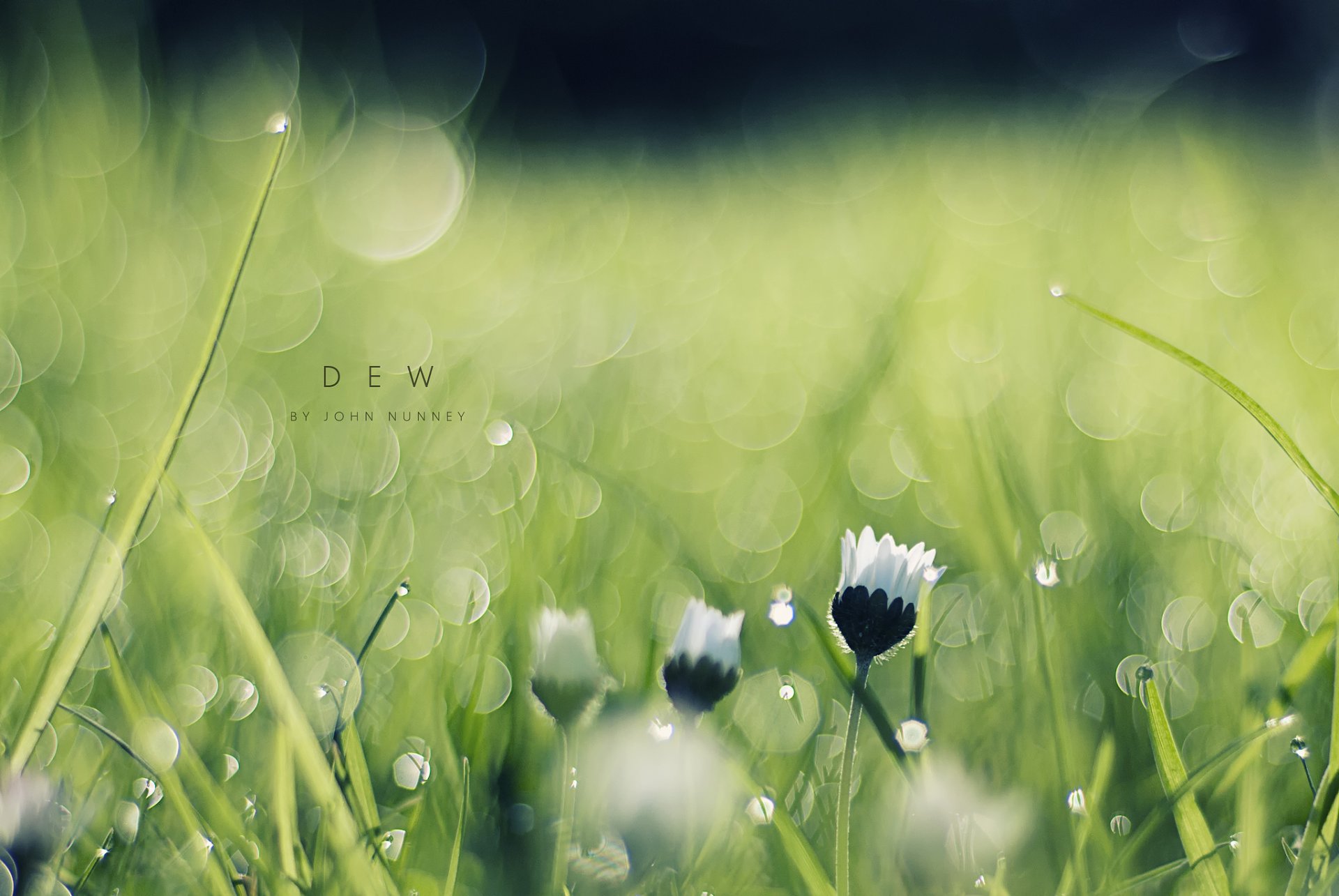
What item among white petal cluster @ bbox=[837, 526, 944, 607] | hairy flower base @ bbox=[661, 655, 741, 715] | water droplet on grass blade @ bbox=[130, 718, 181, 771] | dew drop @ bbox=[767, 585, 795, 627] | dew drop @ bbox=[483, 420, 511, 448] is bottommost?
water droplet on grass blade @ bbox=[130, 718, 181, 771]

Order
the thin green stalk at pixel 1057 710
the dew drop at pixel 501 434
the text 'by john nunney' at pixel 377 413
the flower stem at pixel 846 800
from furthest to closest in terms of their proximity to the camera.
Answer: the text 'by john nunney' at pixel 377 413, the dew drop at pixel 501 434, the thin green stalk at pixel 1057 710, the flower stem at pixel 846 800

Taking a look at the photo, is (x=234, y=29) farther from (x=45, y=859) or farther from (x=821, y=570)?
(x=45, y=859)

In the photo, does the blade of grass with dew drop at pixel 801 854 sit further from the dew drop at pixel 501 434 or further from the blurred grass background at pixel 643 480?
the dew drop at pixel 501 434

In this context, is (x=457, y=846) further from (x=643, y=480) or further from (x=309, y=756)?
(x=643, y=480)

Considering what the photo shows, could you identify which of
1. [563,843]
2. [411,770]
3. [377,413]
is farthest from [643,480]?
[563,843]

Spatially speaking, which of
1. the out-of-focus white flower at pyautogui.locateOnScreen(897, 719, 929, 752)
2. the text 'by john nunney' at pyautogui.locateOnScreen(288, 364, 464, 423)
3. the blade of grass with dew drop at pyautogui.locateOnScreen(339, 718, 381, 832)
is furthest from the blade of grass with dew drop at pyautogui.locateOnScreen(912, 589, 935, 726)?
the text 'by john nunney' at pyautogui.locateOnScreen(288, 364, 464, 423)

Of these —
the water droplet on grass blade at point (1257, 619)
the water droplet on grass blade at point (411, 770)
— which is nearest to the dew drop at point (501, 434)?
the water droplet on grass blade at point (411, 770)

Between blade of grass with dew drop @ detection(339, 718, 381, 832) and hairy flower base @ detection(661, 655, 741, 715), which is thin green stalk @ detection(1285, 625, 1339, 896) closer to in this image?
hairy flower base @ detection(661, 655, 741, 715)

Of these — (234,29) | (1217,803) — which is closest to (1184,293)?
(1217,803)
